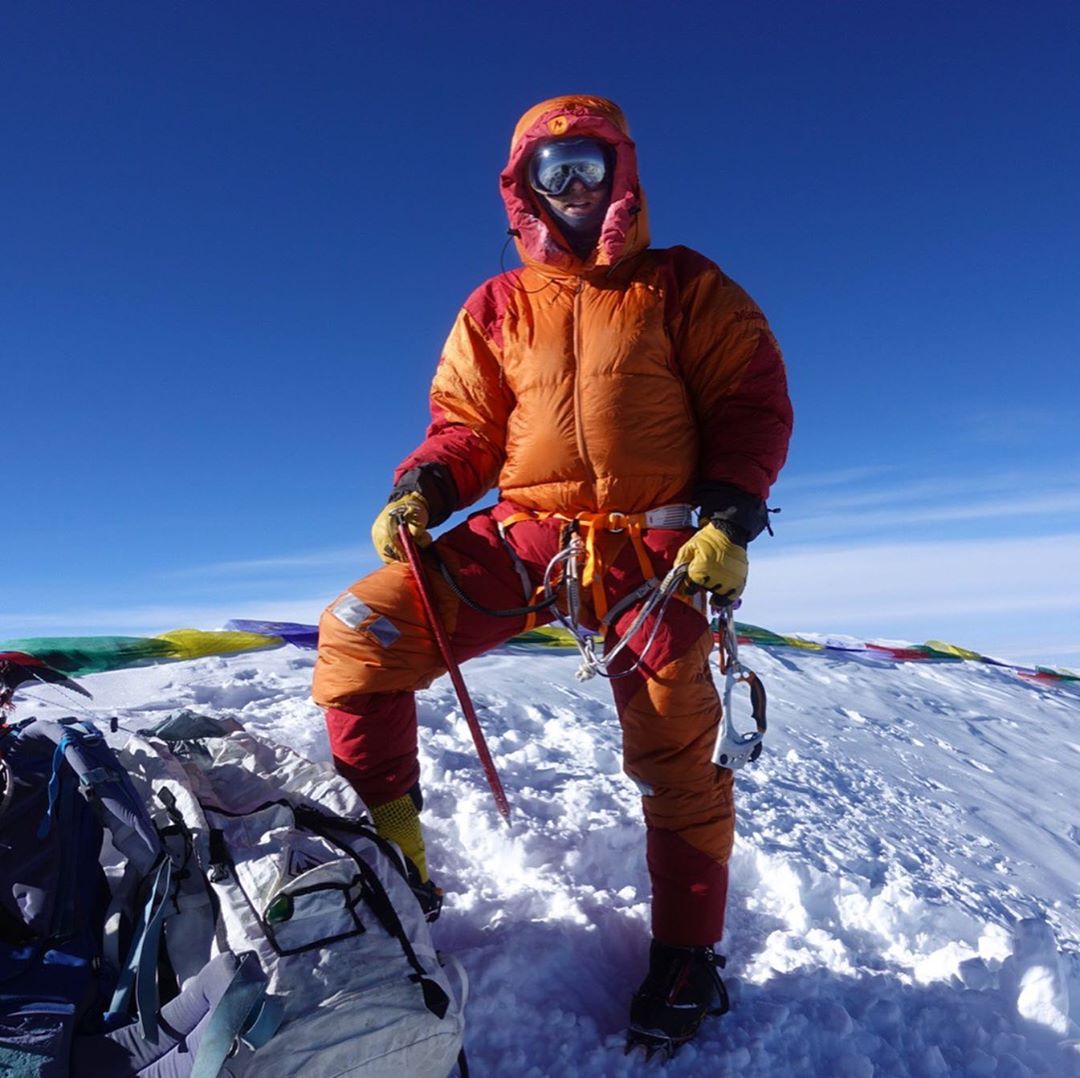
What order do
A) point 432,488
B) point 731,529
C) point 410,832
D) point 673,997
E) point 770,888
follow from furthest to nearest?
1. point 770,888
2. point 432,488
3. point 410,832
4. point 731,529
5. point 673,997

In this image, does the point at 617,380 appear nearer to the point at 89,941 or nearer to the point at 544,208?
the point at 544,208

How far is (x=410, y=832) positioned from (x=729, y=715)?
0.98 m

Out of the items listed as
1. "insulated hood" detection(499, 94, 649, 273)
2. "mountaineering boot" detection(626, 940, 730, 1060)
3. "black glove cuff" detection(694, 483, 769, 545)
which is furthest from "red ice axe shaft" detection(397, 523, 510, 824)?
"insulated hood" detection(499, 94, 649, 273)

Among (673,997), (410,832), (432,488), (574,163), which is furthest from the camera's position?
(574,163)

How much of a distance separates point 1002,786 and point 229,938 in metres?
4.56

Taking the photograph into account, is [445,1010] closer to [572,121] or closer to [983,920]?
[983,920]

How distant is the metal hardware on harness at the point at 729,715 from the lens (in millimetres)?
2348

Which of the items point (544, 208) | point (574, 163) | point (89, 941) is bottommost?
point (89, 941)

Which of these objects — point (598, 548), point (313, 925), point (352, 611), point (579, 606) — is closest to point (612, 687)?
point (579, 606)

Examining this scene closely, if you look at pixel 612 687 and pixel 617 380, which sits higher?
pixel 617 380

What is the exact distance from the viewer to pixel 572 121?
2.80m

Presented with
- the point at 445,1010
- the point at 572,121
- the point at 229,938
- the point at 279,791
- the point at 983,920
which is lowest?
the point at 983,920

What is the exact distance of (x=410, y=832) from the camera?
249cm

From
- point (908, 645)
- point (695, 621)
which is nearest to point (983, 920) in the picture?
point (695, 621)
